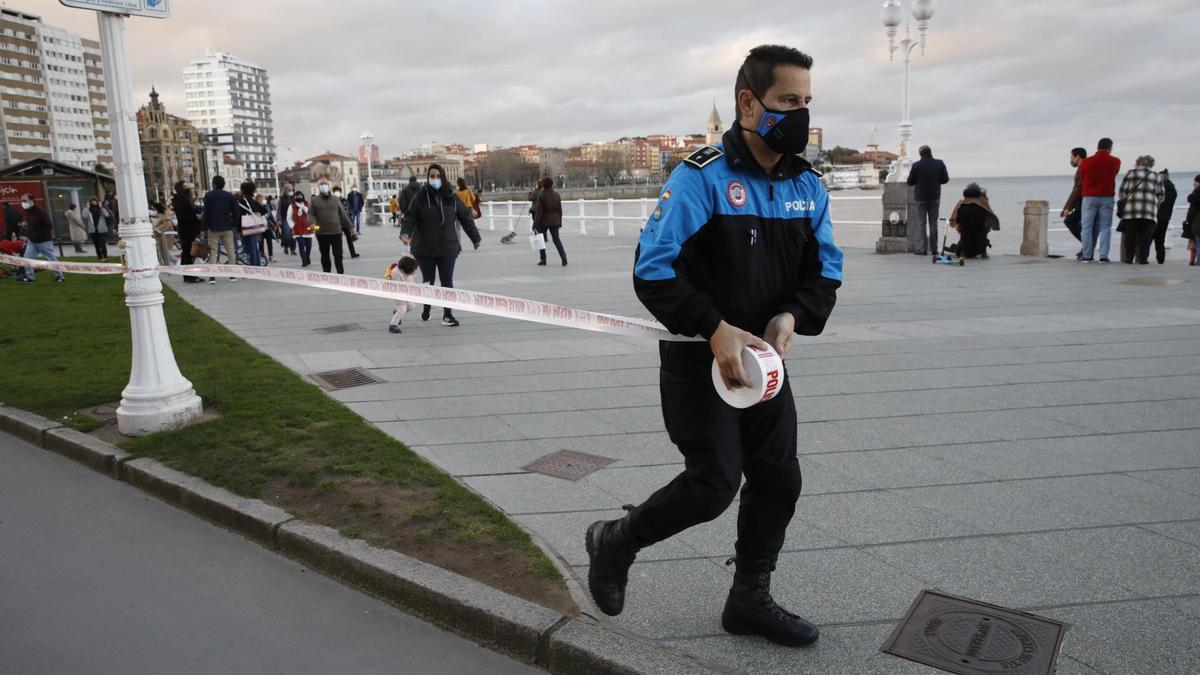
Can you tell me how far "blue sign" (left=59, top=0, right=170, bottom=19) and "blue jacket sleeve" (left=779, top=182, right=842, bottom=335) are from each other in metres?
4.54

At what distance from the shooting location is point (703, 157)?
→ 8.68ft

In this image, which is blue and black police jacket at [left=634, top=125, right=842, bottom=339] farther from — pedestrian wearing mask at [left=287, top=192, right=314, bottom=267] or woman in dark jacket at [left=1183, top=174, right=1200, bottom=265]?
pedestrian wearing mask at [left=287, top=192, right=314, bottom=267]

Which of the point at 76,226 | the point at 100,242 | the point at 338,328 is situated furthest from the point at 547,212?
the point at 76,226

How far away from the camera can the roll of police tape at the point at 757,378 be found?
8.05 ft

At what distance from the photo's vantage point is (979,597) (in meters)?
3.19

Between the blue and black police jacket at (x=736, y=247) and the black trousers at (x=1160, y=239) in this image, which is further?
the black trousers at (x=1160, y=239)

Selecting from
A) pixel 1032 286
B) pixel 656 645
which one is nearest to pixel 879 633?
pixel 656 645

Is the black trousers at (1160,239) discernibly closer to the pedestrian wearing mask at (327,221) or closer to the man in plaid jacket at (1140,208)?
the man in plaid jacket at (1140,208)

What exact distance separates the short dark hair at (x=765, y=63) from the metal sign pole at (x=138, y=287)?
4.28m

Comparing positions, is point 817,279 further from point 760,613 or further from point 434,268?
point 434,268

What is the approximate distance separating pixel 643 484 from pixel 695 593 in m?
1.24

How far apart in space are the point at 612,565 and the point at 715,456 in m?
0.61

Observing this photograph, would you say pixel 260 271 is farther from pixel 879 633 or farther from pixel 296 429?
pixel 879 633

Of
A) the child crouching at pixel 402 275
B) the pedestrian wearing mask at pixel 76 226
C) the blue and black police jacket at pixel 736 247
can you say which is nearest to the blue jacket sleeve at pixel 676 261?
the blue and black police jacket at pixel 736 247
